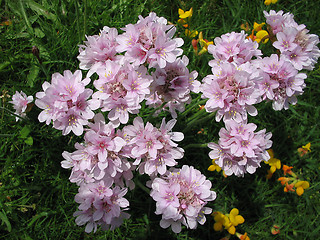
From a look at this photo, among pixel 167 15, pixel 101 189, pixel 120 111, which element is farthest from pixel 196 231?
pixel 167 15

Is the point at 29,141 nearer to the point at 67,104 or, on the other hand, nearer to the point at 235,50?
the point at 67,104

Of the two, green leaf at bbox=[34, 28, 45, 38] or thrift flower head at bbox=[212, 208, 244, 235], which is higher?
green leaf at bbox=[34, 28, 45, 38]

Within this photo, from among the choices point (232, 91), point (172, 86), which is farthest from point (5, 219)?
point (232, 91)

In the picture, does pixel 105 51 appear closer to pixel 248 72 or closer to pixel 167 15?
pixel 248 72

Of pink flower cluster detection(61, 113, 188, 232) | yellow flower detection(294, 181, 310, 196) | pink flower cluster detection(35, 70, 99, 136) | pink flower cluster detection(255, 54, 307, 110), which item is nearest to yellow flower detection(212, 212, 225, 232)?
yellow flower detection(294, 181, 310, 196)

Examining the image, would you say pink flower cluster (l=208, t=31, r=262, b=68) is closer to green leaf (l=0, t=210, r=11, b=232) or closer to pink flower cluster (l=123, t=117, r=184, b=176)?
pink flower cluster (l=123, t=117, r=184, b=176)
